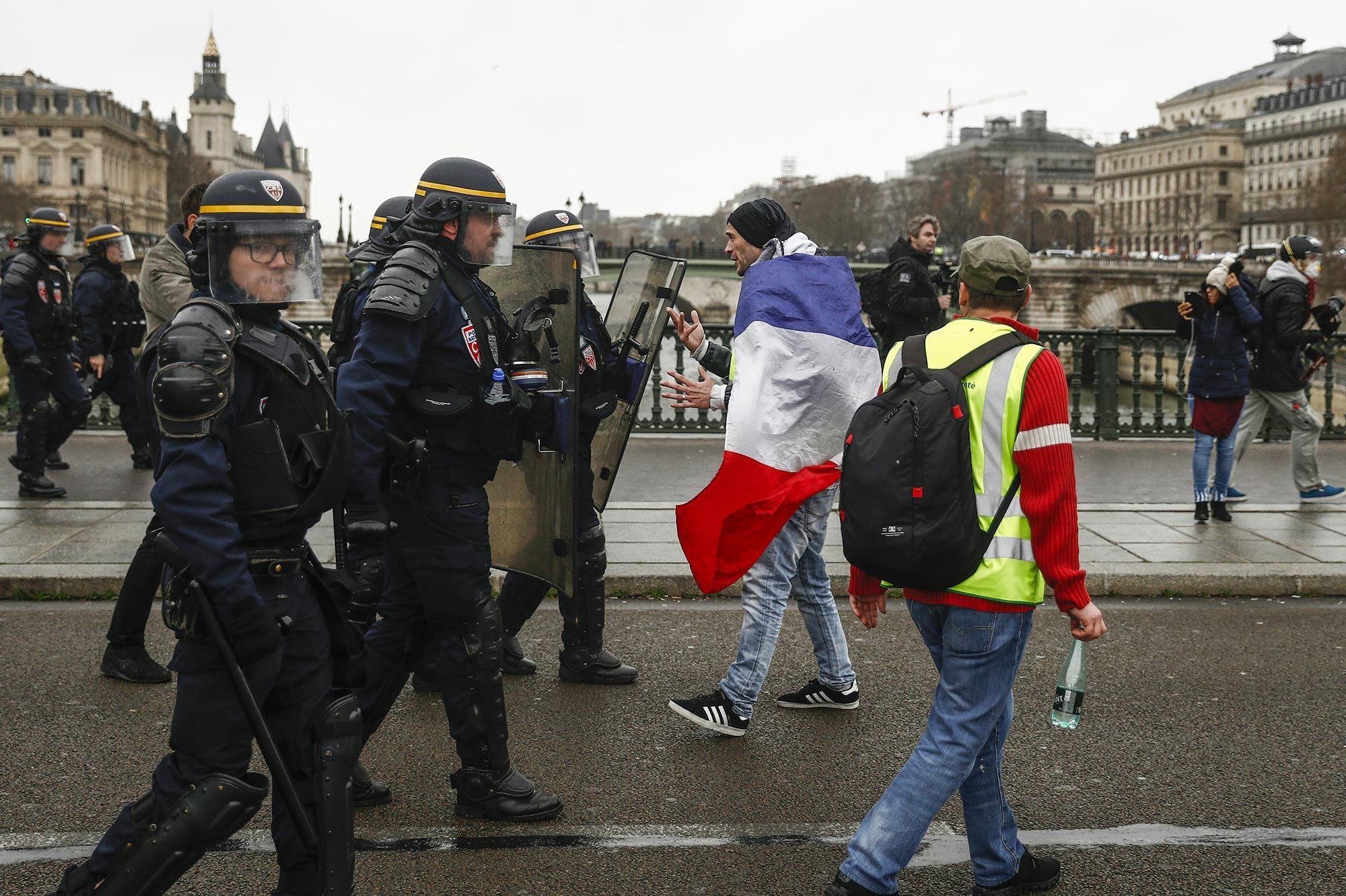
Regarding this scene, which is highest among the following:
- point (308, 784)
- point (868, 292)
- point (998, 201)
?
point (998, 201)

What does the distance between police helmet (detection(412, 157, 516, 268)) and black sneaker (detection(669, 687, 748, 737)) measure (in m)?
1.72

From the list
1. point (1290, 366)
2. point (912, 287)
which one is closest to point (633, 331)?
point (912, 287)

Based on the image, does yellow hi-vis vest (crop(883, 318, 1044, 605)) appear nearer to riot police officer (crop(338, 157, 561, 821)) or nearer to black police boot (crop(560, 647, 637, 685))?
riot police officer (crop(338, 157, 561, 821))

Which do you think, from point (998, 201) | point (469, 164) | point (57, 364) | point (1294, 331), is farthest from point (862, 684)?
point (998, 201)

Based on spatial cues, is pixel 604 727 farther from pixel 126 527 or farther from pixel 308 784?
pixel 126 527

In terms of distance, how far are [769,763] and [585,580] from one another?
126 centimetres

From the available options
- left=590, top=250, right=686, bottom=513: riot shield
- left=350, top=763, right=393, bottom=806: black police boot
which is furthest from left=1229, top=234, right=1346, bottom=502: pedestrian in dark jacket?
left=350, top=763, right=393, bottom=806: black police boot

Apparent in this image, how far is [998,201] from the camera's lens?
12269 cm

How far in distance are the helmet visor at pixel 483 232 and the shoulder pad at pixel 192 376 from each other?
1.21 meters

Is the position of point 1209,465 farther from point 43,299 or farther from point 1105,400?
point 43,299

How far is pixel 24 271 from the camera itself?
30.4 ft

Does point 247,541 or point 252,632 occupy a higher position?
point 247,541

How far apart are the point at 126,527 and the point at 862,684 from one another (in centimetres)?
463

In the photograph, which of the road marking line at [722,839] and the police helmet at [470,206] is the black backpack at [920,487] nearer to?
the road marking line at [722,839]
